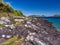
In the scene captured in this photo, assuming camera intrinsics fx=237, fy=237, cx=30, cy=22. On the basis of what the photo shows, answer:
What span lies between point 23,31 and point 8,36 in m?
1.39

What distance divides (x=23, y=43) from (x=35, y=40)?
981 mm

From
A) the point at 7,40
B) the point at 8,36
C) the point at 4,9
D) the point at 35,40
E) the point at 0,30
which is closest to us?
the point at 35,40

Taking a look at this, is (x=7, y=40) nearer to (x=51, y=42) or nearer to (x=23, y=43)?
(x=23, y=43)

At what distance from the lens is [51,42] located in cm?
1510

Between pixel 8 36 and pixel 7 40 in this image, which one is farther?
pixel 8 36

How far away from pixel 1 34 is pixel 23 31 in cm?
166

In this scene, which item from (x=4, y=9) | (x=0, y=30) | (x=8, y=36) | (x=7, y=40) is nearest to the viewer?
(x=7, y=40)

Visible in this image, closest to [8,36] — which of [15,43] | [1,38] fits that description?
[1,38]

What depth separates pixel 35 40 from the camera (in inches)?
571

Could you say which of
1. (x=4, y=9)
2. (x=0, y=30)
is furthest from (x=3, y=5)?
(x=0, y=30)

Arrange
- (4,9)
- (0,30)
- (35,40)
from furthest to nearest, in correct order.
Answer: (4,9) < (0,30) < (35,40)

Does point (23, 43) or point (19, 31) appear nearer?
point (23, 43)

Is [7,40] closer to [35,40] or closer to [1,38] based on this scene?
[1,38]

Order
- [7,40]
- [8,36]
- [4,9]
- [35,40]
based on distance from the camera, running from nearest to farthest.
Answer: [35,40]
[7,40]
[8,36]
[4,9]
